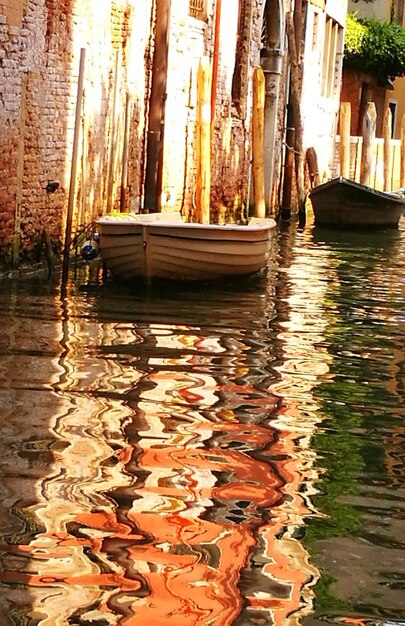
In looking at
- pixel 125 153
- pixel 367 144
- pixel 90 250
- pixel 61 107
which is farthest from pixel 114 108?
pixel 367 144

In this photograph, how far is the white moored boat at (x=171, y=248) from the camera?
39.3 ft

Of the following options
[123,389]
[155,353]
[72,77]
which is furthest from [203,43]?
[123,389]

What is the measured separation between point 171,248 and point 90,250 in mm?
1277

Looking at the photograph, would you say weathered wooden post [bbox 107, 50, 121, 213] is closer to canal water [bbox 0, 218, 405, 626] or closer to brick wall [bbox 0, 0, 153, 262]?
brick wall [bbox 0, 0, 153, 262]

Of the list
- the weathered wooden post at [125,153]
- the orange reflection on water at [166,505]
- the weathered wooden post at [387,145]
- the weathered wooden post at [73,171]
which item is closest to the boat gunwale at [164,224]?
the weathered wooden post at [73,171]

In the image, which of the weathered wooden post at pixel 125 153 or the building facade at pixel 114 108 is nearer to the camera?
the building facade at pixel 114 108

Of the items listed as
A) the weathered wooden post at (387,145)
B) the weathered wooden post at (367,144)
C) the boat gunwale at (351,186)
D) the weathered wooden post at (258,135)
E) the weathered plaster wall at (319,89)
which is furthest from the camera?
the weathered wooden post at (387,145)

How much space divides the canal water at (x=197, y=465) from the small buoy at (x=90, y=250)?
72.9 inches

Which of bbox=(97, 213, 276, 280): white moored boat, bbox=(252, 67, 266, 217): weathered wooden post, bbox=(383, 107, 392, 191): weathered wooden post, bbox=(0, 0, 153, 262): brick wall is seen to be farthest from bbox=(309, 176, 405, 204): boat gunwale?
bbox=(97, 213, 276, 280): white moored boat

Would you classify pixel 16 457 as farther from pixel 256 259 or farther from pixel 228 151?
pixel 228 151

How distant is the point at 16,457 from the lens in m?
5.91

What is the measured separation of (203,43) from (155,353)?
9.36 m

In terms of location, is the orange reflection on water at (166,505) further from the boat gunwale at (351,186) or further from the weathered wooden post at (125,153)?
the boat gunwale at (351,186)

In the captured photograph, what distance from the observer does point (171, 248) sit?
39.8 feet
